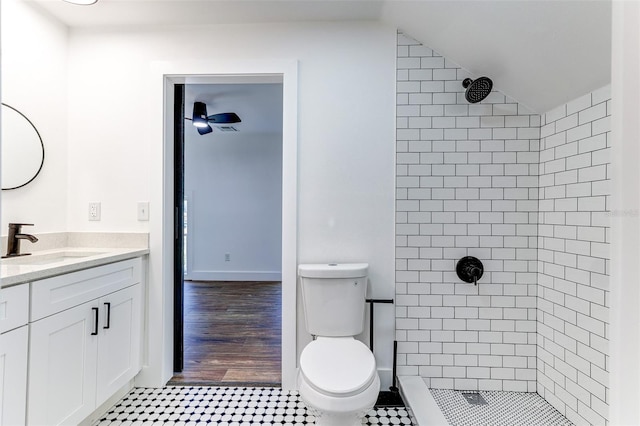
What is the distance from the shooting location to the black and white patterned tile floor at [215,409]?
5.82ft

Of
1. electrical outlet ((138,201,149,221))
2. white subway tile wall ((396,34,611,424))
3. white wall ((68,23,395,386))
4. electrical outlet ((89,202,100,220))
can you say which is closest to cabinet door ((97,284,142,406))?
white wall ((68,23,395,386))

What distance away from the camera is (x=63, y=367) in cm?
149

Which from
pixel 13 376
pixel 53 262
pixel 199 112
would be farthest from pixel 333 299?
pixel 199 112

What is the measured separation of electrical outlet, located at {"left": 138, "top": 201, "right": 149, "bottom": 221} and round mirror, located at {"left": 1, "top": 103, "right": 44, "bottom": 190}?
0.57 m

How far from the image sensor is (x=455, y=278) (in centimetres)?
204

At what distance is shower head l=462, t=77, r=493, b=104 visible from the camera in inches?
72.3

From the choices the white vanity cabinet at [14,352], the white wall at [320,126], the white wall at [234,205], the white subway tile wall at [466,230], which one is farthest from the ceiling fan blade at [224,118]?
the white vanity cabinet at [14,352]

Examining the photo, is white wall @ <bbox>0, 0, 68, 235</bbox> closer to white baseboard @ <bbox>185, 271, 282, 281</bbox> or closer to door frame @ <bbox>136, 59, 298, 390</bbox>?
door frame @ <bbox>136, 59, 298, 390</bbox>

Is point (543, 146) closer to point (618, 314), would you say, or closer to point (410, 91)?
point (410, 91)

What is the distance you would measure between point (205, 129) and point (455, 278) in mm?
3495

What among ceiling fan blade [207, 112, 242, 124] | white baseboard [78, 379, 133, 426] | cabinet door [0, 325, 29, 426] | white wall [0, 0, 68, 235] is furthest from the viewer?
ceiling fan blade [207, 112, 242, 124]

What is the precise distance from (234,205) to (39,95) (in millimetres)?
3248

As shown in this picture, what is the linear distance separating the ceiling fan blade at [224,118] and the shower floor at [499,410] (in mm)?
3463

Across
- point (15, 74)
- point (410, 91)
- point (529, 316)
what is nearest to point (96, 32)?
point (15, 74)
